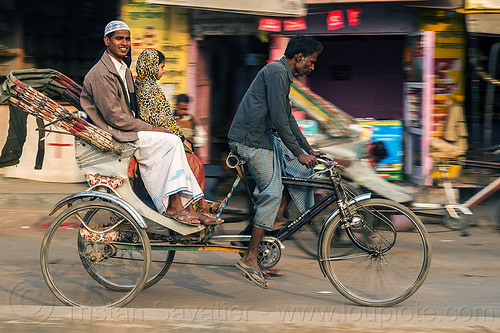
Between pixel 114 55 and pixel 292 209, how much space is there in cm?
169

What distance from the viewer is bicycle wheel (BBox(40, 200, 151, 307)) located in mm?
4695

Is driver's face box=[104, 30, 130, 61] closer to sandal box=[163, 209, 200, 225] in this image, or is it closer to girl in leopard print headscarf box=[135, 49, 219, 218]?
girl in leopard print headscarf box=[135, 49, 219, 218]

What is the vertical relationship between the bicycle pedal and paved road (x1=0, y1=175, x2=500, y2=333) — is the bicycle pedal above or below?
above

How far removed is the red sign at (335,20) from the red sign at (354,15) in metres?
0.09

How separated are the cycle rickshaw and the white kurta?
0.29 feet

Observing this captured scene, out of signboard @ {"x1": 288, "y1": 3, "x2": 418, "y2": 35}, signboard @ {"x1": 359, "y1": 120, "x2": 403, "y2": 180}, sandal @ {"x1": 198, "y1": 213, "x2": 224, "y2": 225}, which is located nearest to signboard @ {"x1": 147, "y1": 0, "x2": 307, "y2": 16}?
signboard @ {"x1": 288, "y1": 3, "x2": 418, "y2": 35}

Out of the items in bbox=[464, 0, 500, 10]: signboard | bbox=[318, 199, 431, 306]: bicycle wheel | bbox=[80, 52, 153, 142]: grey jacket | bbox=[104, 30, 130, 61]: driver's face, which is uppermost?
bbox=[464, 0, 500, 10]: signboard

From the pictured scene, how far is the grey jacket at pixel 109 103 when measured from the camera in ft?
15.3

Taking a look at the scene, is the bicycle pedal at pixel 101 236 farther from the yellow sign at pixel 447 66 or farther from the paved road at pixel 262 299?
the yellow sign at pixel 447 66

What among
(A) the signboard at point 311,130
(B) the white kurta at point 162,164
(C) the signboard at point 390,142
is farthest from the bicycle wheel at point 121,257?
(C) the signboard at point 390,142

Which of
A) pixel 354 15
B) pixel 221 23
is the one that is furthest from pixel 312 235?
pixel 221 23

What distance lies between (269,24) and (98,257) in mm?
5243

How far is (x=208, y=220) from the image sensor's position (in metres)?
4.84

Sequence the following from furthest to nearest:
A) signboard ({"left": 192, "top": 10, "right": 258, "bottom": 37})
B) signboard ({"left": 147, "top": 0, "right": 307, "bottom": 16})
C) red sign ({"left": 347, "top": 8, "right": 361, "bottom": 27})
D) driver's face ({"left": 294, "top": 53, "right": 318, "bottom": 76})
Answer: signboard ({"left": 192, "top": 10, "right": 258, "bottom": 37})
red sign ({"left": 347, "top": 8, "right": 361, "bottom": 27})
signboard ({"left": 147, "top": 0, "right": 307, "bottom": 16})
driver's face ({"left": 294, "top": 53, "right": 318, "bottom": 76})
